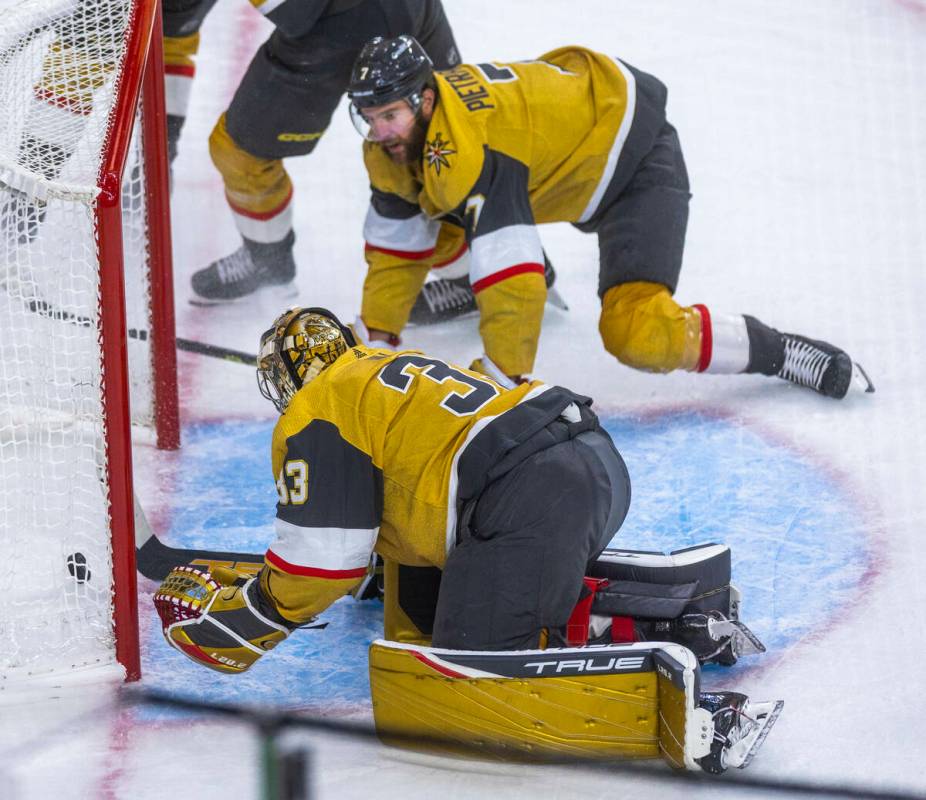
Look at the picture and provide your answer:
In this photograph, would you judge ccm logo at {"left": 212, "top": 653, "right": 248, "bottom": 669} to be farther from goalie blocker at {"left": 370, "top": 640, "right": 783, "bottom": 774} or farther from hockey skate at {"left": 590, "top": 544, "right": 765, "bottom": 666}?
hockey skate at {"left": 590, "top": 544, "right": 765, "bottom": 666}

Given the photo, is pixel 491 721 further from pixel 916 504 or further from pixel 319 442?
pixel 916 504

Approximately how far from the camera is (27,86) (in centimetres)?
313

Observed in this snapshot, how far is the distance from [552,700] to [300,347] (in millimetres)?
713

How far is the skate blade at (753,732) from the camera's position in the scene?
8.12 ft

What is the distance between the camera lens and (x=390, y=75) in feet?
11.0

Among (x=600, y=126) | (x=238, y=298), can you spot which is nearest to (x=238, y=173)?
(x=238, y=298)

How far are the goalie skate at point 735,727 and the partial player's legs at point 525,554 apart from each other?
0.94ft

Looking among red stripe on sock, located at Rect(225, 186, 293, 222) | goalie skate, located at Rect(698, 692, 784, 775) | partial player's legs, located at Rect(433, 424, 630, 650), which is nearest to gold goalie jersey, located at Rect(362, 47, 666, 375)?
red stripe on sock, located at Rect(225, 186, 293, 222)

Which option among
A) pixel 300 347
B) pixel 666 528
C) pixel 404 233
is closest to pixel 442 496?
pixel 300 347

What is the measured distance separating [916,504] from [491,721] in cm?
141

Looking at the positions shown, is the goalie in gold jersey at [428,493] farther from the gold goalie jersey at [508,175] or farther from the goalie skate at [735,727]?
the gold goalie jersey at [508,175]

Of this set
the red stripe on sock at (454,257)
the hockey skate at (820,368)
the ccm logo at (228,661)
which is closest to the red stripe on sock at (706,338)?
the hockey skate at (820,368)

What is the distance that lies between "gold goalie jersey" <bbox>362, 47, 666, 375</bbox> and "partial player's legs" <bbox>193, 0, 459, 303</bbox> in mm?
376

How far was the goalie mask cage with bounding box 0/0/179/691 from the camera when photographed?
264cm
